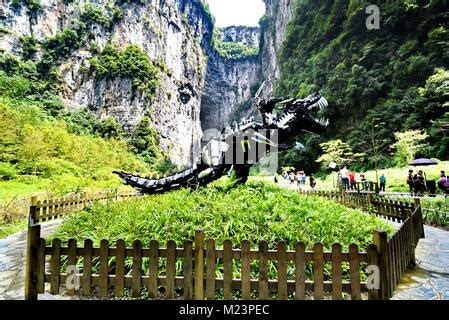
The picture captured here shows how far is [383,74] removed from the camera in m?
22.9

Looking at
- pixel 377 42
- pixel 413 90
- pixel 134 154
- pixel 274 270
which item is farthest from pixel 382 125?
pixel 134 154

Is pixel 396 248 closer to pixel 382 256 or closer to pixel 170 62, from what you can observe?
pixel 382 256

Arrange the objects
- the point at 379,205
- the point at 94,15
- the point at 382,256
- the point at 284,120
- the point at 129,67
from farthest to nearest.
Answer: the point at 129,67
the point at 94,15
the point at 284,120
the point at 379,205
the point at 382,256

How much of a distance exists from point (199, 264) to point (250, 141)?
552 centimetres

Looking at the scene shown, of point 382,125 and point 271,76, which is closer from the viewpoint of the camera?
point 382,125

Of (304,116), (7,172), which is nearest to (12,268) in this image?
(304,116)

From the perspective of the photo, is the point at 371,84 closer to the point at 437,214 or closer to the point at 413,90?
the point at 413,90

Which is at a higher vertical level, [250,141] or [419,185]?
[250,141]

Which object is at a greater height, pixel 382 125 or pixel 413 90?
pixel 413 90

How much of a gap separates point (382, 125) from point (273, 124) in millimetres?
17150

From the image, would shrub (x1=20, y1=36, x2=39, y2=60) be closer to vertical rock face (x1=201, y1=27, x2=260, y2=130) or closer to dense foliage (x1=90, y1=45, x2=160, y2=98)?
dense foliage (x1=90, y1=45, x2=160, y2=98)

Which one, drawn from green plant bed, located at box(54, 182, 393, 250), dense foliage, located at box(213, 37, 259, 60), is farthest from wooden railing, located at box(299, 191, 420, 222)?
dense foliage, located at box(213, 37, 259, 60)

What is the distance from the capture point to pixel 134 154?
41.2m
